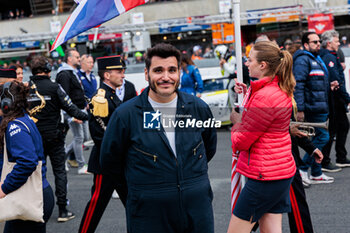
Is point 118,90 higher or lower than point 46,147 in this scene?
higher

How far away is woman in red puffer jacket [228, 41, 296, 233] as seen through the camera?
3371 mm

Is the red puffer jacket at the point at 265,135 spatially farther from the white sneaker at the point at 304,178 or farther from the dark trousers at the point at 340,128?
the dark trousers at the point at 340,128

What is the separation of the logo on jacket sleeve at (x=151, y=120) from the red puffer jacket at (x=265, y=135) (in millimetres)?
773

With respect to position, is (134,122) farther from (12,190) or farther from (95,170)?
(95,170)

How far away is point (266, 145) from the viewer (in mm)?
3398

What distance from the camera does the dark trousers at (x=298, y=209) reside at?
13.2 ft

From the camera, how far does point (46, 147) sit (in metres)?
5.73

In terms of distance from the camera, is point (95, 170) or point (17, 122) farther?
point (95, 170)

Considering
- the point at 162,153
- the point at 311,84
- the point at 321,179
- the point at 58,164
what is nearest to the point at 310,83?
the point at 311,84

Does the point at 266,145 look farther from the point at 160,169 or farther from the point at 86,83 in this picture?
the point at 86,83

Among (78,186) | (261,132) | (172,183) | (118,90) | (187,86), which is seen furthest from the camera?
(187,86)

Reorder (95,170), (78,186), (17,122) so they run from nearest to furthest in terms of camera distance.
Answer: (17,122) → (95,170) → (78,186)

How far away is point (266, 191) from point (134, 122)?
1.13 meters

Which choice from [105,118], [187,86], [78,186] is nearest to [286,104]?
[105,118]
